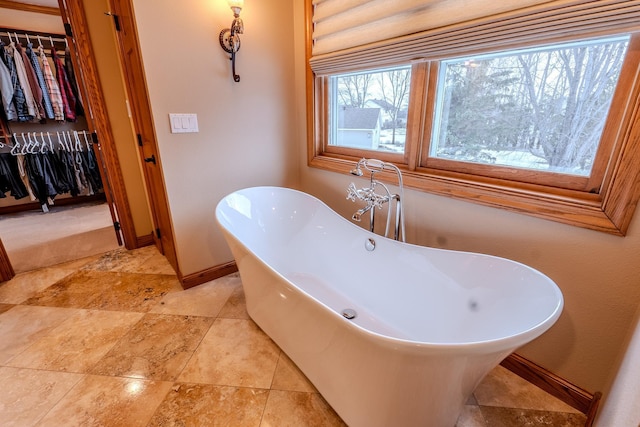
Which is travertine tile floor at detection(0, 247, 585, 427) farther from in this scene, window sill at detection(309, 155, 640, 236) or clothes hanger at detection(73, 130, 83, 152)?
clothes hanger at detection(73, 130, 83, 152)

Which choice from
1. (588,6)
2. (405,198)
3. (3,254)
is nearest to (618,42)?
(588,6)

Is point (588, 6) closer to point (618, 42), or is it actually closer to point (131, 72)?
point (618, 42)

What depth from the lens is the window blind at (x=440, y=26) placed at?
958mm

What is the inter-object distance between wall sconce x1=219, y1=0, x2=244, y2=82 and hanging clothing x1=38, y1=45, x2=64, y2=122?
307cm

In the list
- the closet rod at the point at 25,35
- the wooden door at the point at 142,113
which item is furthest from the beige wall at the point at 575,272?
the closet rod at the point at 25,35

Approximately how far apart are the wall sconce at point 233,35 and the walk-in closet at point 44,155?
212 centimetres

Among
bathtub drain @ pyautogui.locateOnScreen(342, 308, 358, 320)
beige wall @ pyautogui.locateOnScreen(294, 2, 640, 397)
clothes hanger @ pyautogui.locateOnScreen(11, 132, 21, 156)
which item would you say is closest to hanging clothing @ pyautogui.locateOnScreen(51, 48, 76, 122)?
clothes hanger @ pyautogui.locateOnScreen(11, 132, 21, 156)

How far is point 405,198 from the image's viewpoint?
170 cm

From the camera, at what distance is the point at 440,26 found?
133cm

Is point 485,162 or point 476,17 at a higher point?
point 476,17

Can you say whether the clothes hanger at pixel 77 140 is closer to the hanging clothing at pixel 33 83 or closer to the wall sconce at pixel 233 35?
Answer: the hanging clothing at pixel 33 83

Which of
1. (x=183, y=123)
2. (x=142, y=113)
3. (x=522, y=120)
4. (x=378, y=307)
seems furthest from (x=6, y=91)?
(x=522, y=120)

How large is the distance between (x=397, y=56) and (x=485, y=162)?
0.75 m

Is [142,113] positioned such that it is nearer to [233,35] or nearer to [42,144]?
[233,35]
